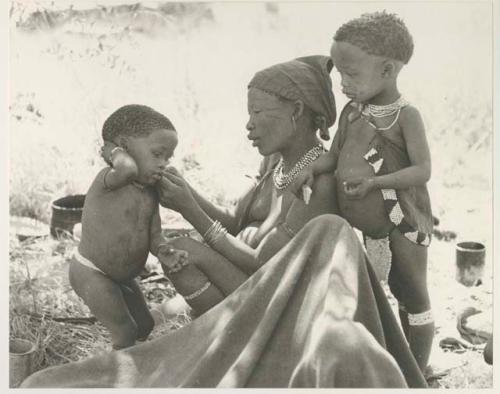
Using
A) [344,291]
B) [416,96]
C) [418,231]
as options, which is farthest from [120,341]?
[416,96]

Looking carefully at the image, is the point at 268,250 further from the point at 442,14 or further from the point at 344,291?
the point at 442,14

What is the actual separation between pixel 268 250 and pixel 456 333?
0.86 meters

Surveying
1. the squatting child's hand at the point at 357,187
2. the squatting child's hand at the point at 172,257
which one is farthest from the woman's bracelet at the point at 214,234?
the squatting child's hand at the point at 357,187

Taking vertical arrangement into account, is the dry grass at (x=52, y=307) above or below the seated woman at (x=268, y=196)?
below

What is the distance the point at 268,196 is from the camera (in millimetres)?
3836

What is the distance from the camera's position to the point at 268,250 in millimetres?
3703

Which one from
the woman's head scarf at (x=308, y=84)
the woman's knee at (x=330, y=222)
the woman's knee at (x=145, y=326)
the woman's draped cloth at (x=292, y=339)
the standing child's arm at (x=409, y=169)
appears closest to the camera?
the woman's draped cloth at (x=292, y=339)

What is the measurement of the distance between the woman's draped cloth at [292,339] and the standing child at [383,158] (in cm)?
24

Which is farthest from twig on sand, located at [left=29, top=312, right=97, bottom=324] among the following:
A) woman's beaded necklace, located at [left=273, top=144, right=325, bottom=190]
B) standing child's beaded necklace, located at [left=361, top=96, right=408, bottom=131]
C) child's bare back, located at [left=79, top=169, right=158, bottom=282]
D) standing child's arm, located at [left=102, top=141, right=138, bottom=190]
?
standing child's beaded necklace, located at [left=361, top=96, right=408, bottom=131]

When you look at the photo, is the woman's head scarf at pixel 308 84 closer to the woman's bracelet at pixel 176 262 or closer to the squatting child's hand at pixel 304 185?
the squatting child's hand at pixel 304 185

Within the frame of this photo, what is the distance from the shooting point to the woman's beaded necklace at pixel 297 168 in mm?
3758

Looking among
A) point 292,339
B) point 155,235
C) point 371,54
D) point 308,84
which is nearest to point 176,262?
point 155,235

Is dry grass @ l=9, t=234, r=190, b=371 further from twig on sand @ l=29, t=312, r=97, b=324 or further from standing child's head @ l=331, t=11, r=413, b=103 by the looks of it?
standing child's head @ l=331, t=11, r=413, b=103

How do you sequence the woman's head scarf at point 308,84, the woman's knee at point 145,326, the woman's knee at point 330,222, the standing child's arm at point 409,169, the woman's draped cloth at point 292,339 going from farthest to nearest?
the woman's knee at point 145,326 → the woman's head scarf at point 308,84 → the standing child's arm at point 409,169 → the woman's knee at point 330,222 → the woman's draped cloth at point 292,339
